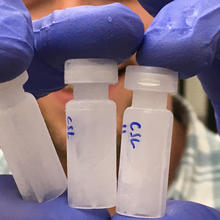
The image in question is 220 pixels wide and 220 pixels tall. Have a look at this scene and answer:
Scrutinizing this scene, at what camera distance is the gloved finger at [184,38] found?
1.24 ft

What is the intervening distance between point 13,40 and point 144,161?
0.19m

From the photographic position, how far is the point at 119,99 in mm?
936

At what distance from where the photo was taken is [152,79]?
39 centimetres

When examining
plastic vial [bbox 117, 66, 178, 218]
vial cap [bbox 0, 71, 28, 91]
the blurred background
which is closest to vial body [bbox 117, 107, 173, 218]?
plastic vial [bbox 117, 66, 178, 218]

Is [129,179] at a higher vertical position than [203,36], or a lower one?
lower

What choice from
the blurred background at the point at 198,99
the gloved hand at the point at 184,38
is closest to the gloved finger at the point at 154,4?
the gloved hand at the point at 184,38

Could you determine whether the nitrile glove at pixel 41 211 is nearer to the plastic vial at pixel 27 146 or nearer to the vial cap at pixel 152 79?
the plastic vial at pixel 27 146

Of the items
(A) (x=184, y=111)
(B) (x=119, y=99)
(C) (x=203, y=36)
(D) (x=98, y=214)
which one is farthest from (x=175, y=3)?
(A) (x=184, y=111)

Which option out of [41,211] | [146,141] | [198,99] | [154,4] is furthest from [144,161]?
[198,99]

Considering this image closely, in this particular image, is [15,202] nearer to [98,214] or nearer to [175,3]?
[98,214]

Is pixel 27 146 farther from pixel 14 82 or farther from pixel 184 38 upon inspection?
pixel 184 38

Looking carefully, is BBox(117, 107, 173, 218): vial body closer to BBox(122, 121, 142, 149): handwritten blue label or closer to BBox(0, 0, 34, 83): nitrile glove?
BBox(122, 121, 142, 149): handwritten blue label

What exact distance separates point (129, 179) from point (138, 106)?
0.09m

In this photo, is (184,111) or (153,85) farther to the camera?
(184,111)
